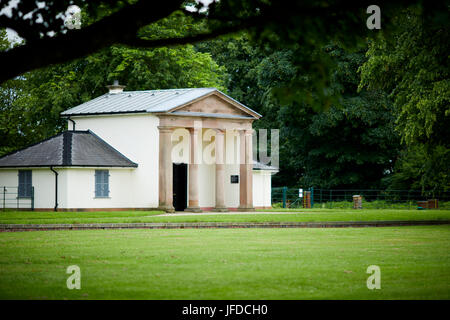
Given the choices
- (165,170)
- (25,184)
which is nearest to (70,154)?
(25,184)

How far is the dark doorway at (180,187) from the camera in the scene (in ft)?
165

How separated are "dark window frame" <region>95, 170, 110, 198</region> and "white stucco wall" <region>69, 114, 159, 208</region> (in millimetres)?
451

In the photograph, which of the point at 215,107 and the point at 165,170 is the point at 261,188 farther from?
the point at 165,170

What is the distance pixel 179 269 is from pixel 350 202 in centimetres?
4575

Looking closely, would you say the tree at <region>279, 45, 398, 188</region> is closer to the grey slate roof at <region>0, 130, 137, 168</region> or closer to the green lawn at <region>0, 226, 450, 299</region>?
the grey slate roof at <region>0, 130, 137, 168</region>

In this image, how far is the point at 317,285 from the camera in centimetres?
1377

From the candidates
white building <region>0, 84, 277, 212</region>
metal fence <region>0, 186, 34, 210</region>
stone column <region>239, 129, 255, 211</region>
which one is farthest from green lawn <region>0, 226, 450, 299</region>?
stone column <region>239, 129, 255, 211</region>

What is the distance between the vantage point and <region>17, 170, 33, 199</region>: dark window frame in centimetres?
4628

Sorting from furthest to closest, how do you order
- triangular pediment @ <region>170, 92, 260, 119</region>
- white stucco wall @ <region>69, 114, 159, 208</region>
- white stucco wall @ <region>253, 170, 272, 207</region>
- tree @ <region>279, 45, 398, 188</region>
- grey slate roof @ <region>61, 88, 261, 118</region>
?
tree @ <region>279, 45, 398, 188</region> < white stucco wall @ <region>253, 170, 272, 207</region> < triangular pediment @ <region>170, 92, 260, 119</region> < grey slate roof @ <region>61, 88, 261, 118</region> < white stucco wall @ <region>69, 114, 159, 208</region>

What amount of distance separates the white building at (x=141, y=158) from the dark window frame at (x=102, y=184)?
0.06m

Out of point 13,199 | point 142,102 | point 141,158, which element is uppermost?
point 142,102

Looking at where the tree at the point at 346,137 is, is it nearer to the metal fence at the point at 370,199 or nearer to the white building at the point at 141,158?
the metal fence at the point at 370,199

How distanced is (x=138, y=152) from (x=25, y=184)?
21.4 feet

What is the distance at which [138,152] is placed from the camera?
4788 cm
